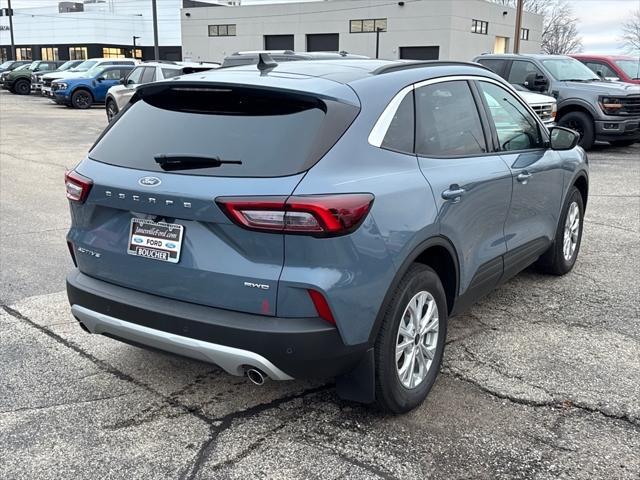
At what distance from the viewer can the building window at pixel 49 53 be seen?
78812mm

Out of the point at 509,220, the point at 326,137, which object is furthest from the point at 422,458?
the point at 509,220

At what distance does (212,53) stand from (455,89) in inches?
2456

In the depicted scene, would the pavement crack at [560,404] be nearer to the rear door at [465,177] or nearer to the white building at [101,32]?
the rear door at [465,177]

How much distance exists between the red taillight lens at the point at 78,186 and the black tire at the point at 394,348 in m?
1.65

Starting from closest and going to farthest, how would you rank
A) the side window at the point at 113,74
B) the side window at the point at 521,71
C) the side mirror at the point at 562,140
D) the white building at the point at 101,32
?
the side mirror at the point at 562,140 < the side window at the point at 521,71 < the side window at the point at 113,74 < the white building at the point at 101,32

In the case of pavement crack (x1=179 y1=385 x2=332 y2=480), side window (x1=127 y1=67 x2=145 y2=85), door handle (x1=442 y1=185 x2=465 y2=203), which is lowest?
pavement crack (x1=179 y1=385 x2=332 y2=480)

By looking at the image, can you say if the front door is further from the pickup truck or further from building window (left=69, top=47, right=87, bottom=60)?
building window (left=69, top=47, right=87, bottom=60)

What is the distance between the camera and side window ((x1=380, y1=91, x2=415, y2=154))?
3.37 m

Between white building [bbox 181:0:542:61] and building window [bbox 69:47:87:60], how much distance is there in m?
18.1

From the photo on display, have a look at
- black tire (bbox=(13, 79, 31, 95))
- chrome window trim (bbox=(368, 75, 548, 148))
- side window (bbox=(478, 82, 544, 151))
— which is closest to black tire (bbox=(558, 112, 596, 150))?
side window (bbox=(478, 82, 544, 151))

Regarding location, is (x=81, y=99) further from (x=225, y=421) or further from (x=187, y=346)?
(x=187, y=346)

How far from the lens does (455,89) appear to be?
13.5 feet

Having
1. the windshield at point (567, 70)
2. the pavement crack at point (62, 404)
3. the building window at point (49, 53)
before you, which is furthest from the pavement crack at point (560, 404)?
the building window at point (49, 53)

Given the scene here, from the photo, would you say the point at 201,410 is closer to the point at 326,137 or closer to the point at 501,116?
the point at 326,137
